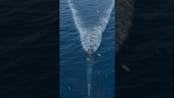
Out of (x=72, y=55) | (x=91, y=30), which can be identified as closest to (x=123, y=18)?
(x=91, y=30)

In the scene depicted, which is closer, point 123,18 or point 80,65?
point 80,65

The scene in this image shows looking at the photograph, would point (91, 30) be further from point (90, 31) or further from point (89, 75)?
point (89, 75)

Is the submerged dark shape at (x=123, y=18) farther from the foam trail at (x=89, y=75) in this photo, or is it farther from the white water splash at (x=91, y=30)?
the foam trail at (x=89, y=75)
